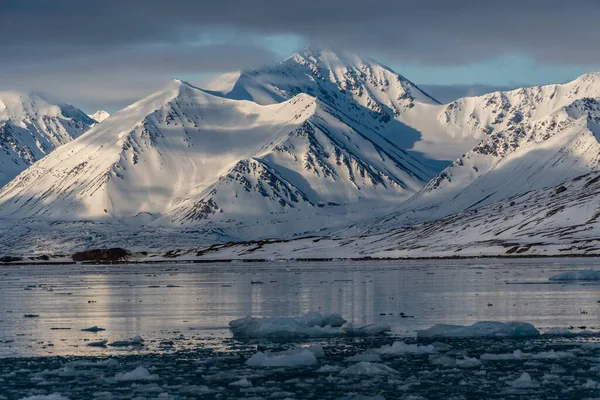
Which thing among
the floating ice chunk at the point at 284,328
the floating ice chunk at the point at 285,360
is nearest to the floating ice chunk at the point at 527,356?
the floating ice chunk at the point at 285,360

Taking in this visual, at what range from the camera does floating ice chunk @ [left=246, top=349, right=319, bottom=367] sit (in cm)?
4531

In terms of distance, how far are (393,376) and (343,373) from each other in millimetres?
2046

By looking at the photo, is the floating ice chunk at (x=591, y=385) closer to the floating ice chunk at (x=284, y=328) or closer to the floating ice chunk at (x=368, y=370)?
the floating ice chunk at (x=368, y=370)

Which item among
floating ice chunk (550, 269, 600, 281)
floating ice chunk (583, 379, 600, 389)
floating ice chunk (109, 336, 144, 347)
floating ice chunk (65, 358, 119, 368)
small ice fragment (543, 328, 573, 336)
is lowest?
floating ice chunk (583, 379, 600, 389)

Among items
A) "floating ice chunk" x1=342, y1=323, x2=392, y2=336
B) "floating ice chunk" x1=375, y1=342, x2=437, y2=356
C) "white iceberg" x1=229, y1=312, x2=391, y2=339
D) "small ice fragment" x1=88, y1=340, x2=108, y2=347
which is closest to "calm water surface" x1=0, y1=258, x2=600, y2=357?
"small ice fragment" x1=88, y1=340, x2=108, y2=347

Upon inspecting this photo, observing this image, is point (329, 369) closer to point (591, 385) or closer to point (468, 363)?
point (468, 363)

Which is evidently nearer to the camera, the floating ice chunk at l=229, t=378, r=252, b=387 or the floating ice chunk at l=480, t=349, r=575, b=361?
the floating ice chunk at l=229, t=378, r=252, b=387

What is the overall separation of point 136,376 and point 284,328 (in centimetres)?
1510

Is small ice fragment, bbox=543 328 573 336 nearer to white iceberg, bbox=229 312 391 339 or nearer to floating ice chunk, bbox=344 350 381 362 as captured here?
white iceberg, bbox=229 312 391 339

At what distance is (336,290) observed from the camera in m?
96.2

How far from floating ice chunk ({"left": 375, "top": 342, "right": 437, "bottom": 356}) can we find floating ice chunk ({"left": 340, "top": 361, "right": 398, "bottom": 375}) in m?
4.64

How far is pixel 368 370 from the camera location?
4291 cm

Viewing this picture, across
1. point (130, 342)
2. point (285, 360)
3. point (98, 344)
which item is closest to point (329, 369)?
point (285, 360)

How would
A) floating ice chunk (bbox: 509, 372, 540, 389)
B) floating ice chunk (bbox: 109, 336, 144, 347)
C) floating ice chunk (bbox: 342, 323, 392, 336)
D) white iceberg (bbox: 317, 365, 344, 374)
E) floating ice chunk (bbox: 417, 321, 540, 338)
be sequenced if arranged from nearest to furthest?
floating ice chunk (bbox: 509, 372, 540, 389) < white iceberg (bbox: 317, 365, 344, 374) < floating ice chunk (bbox: 109, 336, 144, 347) < floating ice chunk (bbox: 417, 321, 540, 338) < floating ice chunk (bbox: 342, 323, 392, 336)
